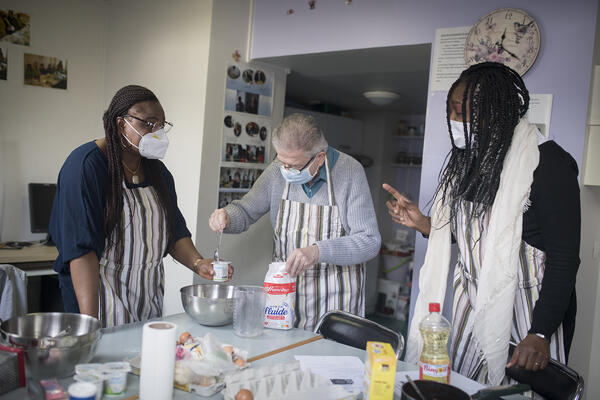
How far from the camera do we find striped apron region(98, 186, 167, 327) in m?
1.85

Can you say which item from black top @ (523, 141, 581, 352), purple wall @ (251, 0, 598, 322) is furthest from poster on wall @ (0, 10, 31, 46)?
black top @ (523, 141, 581, 352)

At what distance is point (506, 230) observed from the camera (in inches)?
67.2

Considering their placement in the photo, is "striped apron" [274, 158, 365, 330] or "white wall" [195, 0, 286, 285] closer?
"striped apron" [274, 158, 365, 330]

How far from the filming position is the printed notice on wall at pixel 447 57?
99.1 inches

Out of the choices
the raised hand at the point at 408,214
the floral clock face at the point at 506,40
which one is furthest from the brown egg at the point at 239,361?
the floral clock face at the point at 506,40

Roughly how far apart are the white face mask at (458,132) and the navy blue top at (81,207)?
121cm

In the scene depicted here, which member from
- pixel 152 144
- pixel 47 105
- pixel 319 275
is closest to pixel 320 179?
pixel 319 275

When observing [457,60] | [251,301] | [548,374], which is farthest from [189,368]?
[457,60]

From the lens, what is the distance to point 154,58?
3.58 metres

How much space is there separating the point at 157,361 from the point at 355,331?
98cm

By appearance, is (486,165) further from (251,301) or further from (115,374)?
(115,374)

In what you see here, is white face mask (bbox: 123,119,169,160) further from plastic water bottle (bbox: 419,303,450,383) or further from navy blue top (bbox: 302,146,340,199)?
plastic water bottle (bbox: 419,303,450,383)

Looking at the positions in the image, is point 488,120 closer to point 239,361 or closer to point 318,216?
point 318,216

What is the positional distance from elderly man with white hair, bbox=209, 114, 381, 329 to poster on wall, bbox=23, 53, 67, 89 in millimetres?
2126
